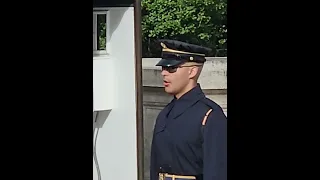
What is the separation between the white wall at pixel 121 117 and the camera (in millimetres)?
1451

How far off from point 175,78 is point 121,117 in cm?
18

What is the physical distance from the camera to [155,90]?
4.88ft

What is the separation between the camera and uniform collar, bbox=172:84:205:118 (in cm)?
149

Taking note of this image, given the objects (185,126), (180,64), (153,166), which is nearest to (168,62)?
(180,64)

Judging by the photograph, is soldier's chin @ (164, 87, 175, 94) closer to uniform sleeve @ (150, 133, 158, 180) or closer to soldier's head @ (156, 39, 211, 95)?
soldier's head @ (156, 39, 211, 95)

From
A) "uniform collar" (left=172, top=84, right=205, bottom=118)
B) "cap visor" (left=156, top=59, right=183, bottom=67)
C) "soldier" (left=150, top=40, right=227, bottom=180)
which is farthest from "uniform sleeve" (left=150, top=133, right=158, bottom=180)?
"cap visor" (left=156, top=59, right=183, bottom=67)

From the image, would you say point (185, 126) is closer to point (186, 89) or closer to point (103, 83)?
point (186, 89)

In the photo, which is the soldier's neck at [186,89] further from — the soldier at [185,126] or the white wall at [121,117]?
the white wall at [121,117]
